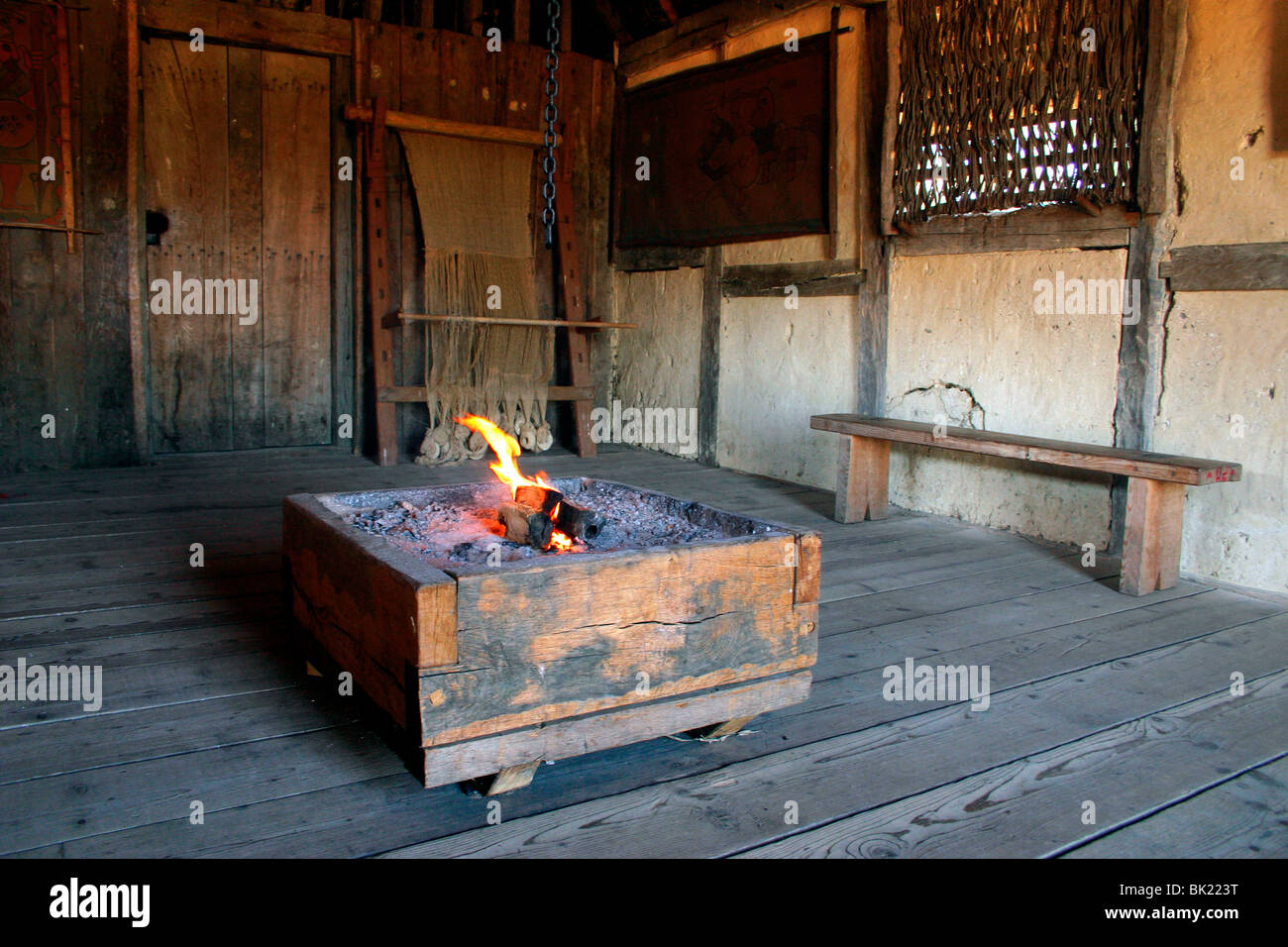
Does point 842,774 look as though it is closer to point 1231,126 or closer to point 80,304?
point 1231,126

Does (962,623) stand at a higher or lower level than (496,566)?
lower

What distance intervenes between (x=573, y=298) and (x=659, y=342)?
1.97 feet

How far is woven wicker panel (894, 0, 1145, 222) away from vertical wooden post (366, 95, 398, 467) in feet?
9.22

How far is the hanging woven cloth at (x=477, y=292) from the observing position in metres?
5.50

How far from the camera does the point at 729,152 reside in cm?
540

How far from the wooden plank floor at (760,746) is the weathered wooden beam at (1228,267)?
1033 mm

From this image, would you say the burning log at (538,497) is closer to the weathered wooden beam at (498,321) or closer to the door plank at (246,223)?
the weathered wooden beam at (498,321)

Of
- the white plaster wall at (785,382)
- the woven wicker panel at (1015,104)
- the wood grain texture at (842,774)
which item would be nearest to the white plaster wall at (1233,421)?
the woven wicker panel at (1015,104)

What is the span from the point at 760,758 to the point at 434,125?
4544mm

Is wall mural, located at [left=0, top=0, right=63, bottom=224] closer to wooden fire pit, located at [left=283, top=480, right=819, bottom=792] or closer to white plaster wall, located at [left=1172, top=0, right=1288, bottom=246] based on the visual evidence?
wooden fire pit, located at [left=283, top=480, right=819, bottom=792]

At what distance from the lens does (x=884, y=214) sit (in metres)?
4.49

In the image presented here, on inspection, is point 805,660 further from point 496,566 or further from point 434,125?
point 434,125

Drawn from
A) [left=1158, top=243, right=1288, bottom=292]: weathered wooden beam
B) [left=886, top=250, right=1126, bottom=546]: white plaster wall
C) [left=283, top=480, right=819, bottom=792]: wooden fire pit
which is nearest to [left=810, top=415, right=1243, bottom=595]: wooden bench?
[left=886, top=250, right=1126, bottom=546]: white plaster wall
